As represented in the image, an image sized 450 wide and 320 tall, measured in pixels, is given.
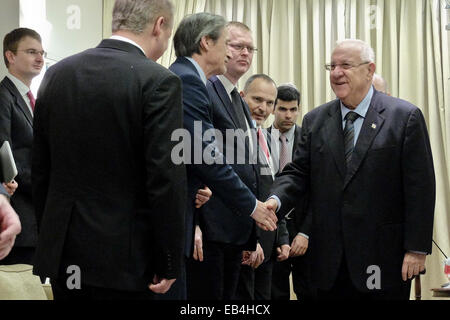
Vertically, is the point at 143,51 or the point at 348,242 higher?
the point at 143,51

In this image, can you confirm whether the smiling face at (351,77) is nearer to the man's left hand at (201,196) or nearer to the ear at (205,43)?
the ear at (205,43)

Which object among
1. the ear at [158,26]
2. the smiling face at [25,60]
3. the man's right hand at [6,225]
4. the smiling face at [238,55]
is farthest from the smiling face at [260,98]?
the man's right hand at [6,225]

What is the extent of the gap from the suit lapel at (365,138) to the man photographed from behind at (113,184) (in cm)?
109

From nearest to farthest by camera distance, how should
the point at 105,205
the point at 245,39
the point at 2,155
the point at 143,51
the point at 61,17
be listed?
the point at 2,155 < the point at 105,205 < the point at 143,51 < the point at 245,39 < the point at 61,17

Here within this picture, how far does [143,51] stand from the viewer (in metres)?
2.19

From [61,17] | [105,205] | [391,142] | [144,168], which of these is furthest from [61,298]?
[61,17]

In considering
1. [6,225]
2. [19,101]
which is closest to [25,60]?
[19,101]

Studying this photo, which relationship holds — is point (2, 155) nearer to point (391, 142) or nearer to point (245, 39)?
point (391, 142)

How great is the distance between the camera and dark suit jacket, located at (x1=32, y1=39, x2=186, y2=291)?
6.52 ft

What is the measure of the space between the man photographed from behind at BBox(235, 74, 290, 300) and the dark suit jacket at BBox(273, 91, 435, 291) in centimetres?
36

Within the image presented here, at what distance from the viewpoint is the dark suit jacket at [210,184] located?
2.70 metres

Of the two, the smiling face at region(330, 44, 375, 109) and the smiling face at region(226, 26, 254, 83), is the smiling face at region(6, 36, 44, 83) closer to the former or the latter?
the smiling face at region(226, 26, 254, 83)
